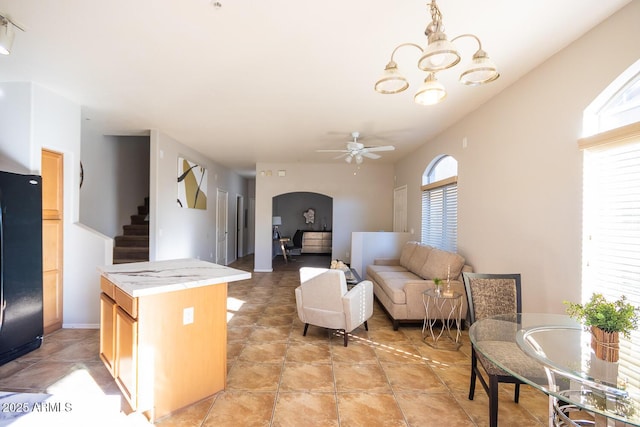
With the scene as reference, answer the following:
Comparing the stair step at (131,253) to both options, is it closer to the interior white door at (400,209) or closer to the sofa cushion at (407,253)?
the sofa cushion at (407,253)

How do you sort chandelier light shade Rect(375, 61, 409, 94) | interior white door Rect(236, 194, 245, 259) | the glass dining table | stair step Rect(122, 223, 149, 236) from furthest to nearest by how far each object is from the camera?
interior white door Rect(236, 194, 245, 259), stair step Rect(122, 223, 149, 236), chandelier light shade Rect(375, 61, 409, 94), the glass dining table

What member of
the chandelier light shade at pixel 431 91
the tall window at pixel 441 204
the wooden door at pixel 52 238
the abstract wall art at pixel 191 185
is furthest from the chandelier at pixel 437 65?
the abstract wall art at pixel 191 185

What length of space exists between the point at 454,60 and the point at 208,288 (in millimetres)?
2108

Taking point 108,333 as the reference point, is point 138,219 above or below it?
above

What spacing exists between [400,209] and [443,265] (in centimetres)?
311

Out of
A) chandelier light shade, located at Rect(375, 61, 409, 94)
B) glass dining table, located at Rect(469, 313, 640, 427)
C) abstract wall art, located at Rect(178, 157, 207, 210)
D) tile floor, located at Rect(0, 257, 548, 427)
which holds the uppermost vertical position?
chandelier light shade, located at Rect(375, 61, 409, 94)

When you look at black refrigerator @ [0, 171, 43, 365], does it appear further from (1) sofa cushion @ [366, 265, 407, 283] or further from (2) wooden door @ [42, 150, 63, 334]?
(1) sofa cushion @ [366, 265, 407, 283]

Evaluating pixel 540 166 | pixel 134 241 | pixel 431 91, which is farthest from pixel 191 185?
pixel 540 166

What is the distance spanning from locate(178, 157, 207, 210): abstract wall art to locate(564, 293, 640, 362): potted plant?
564cm

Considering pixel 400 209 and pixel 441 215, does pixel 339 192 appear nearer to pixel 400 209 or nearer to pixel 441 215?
pixel 400 209

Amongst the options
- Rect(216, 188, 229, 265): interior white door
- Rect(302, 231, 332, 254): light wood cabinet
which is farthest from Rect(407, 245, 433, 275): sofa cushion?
Rect(302, 231, 332, 254): light wood cabinet

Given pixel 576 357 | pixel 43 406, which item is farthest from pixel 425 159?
pixel 43 406

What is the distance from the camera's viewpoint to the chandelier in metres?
1.35

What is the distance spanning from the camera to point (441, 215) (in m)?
4.87
